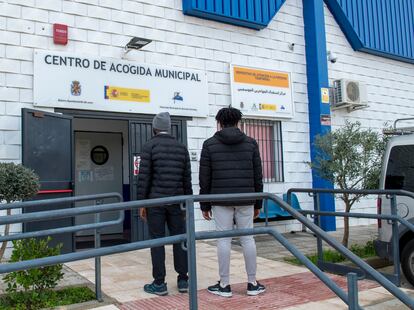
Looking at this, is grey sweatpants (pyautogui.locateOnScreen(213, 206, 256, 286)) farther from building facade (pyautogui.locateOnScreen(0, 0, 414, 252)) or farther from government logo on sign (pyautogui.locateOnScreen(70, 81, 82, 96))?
government logo on sign (pyautogui.locateOnScreen(70, 81, 82, 96))

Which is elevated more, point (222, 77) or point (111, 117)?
point (222, 77)

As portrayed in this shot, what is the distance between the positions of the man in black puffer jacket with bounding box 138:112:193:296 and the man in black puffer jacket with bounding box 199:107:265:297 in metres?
0.29

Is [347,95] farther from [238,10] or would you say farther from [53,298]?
[53,298]

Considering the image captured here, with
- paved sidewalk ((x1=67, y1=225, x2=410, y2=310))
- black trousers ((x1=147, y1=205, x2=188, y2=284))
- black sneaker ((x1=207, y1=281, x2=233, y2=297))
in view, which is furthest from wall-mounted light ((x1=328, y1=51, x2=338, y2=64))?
black sneaker ((x1=207, y1=281, x2=233, y2=297))

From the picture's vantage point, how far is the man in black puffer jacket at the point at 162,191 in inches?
173

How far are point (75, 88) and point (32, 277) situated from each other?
3653 millimetres

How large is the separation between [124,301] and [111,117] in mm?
3709

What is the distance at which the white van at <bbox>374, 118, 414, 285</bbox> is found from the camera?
5.30 metres

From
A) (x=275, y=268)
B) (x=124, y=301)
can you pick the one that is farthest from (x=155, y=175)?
(x=275, y=268)

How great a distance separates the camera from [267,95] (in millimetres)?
9031

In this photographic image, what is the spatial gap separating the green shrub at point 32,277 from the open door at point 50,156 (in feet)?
6.97

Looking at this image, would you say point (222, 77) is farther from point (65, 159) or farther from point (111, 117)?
point (65, 159)

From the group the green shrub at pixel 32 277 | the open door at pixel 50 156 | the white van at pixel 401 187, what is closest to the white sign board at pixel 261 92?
the open door at pixel 50 156

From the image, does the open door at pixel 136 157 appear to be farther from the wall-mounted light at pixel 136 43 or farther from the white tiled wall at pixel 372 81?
the white tiled wall at pixel 372 81
